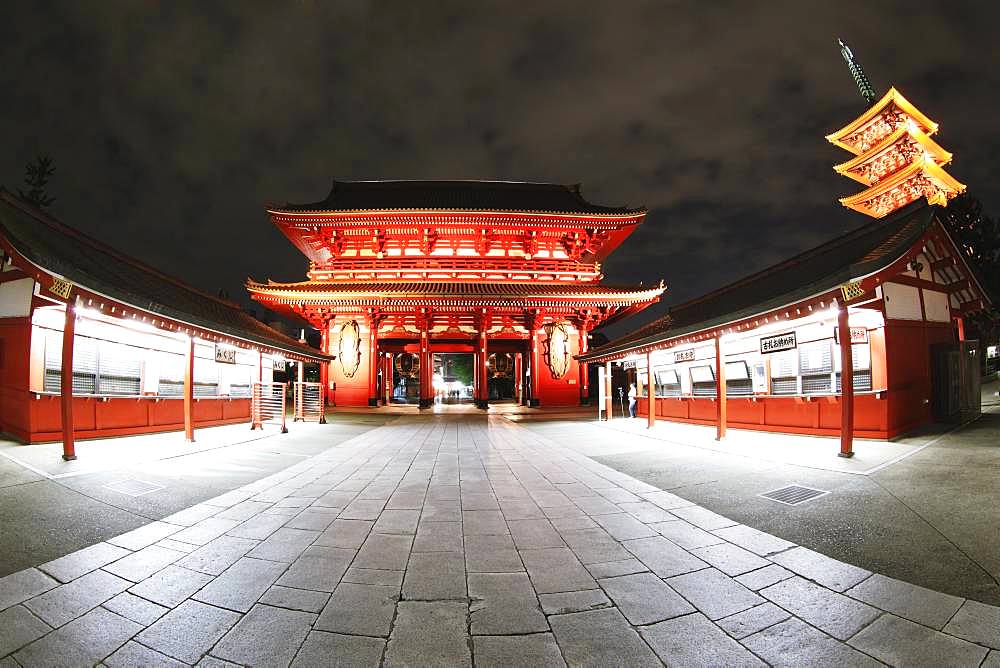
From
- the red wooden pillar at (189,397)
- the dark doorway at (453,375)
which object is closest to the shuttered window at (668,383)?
the red wooden pillar at (189,397)

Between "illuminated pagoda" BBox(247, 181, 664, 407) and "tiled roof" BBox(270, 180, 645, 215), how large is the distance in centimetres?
351

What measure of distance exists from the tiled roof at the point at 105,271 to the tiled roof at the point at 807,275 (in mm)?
11703

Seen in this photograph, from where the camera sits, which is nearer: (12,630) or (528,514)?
(12,630)

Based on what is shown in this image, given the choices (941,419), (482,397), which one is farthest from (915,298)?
(482,397)

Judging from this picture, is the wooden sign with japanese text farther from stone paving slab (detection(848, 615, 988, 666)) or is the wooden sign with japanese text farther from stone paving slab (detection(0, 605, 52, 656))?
stone paving slab (detection(0, 605, 52, 656))

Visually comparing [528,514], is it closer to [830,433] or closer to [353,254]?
[830,433]

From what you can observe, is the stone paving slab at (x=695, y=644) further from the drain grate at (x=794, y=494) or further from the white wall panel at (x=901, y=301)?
the white wall panel at (x=901, y=301)

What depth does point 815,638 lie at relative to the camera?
93.9 inches

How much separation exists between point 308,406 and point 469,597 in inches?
589

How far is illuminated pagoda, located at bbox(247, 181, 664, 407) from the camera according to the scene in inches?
749

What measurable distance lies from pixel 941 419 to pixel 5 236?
704 inches

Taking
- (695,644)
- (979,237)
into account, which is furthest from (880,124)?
(695,644)

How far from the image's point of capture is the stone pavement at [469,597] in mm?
2283

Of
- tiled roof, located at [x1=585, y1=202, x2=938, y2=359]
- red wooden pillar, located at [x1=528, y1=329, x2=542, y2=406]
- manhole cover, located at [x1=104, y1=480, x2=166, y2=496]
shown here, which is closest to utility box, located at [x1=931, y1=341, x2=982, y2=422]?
tiled roof, located at [x1=585, y1=202, x2=938, y2=359]
